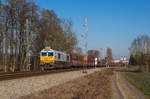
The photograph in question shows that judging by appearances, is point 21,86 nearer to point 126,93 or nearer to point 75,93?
point 75,93

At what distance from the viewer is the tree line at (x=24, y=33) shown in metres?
34.7

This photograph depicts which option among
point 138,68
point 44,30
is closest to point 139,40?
point 138,68

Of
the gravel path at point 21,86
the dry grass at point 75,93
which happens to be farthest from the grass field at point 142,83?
the gravel path at point 21,86

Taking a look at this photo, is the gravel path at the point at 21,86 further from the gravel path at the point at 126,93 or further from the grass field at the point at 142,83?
the grass field at the point at 142,83

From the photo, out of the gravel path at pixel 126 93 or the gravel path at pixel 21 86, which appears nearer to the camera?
the gravel path at pixel 21 86

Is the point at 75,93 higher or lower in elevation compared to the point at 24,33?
lower

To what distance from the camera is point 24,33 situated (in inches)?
1521

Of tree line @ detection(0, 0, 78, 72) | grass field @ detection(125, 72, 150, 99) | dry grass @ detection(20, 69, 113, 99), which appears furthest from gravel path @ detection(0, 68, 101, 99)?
tree line @ detection(0, 0, 78, 72)

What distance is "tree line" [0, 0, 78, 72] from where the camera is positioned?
1364 inches

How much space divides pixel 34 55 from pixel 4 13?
10.5 m

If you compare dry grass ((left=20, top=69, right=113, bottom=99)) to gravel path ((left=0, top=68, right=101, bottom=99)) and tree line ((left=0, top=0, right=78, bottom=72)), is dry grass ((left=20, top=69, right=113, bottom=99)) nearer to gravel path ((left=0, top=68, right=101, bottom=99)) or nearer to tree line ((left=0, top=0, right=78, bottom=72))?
gravel path ((left=0, top=68, right=101, bottom=99))

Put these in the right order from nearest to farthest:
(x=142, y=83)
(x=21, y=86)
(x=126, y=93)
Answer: (x=126, y=93)
(x=21, y=86)
(x=142, y=83)

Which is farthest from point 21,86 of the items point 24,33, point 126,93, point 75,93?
point 24,33

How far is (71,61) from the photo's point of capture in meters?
46.8
